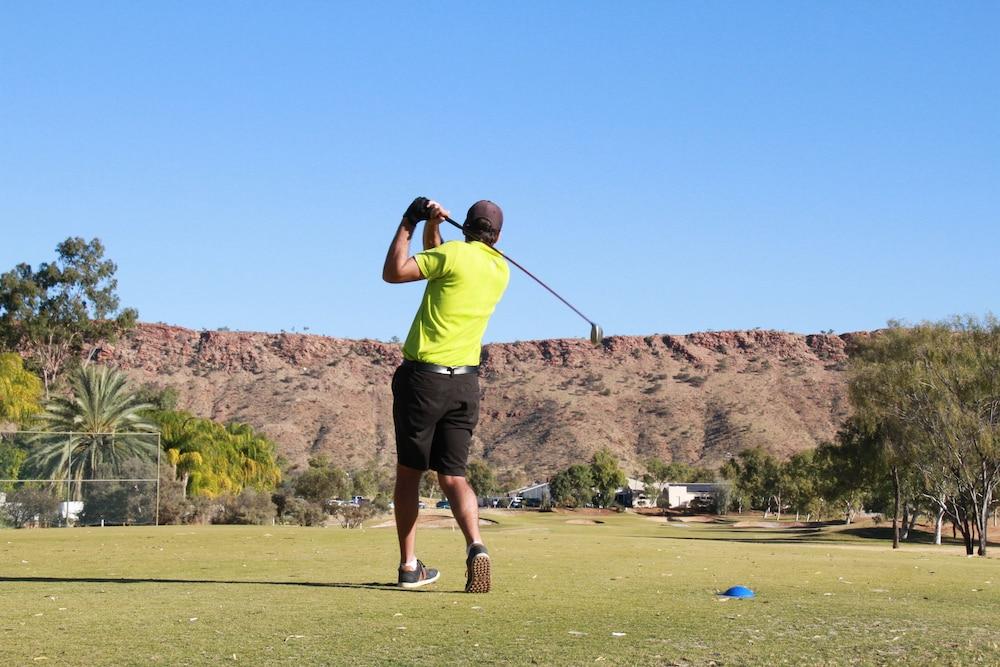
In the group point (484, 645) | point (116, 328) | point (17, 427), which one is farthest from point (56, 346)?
point (484, 645)

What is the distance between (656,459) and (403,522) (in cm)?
10376

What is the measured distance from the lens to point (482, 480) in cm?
10075

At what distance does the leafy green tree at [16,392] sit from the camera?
53688 mm

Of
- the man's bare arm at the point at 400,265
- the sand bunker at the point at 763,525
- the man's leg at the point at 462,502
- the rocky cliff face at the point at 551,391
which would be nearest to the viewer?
the man's bare arm at the point at 400,265

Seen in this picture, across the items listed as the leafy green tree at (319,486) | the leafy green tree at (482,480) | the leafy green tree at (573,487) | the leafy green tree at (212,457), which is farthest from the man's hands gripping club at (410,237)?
the leafy green tree at (482,480)

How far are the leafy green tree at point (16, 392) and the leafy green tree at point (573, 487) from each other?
154 feet

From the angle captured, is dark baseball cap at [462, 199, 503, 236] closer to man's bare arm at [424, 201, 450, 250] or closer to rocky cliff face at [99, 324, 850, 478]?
man's bare arm at [424, 201, 450, 250]

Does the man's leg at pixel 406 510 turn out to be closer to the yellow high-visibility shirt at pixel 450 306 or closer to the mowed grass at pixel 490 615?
the mowed grass at pixel 490 615

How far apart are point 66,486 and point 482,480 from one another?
7130 centimetres

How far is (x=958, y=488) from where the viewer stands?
41.1m

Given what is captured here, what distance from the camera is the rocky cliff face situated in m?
108

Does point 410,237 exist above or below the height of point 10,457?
above

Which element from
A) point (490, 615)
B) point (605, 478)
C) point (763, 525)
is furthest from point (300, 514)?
point (605, 478)

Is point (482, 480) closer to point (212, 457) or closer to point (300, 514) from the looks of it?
point (212, 457)
